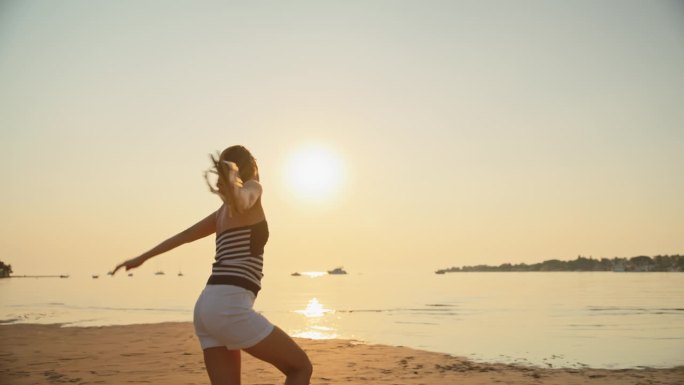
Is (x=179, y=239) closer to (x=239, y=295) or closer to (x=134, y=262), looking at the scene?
(x=134, y=262)

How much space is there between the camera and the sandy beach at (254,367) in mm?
9969

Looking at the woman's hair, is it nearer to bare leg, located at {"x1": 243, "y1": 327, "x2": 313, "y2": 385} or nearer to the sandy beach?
bare leg, located at {"x1": 243, "y1": 327, "x2": 313, "y2": 385}

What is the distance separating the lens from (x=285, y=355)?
365 cm

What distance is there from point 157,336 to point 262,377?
271 inches

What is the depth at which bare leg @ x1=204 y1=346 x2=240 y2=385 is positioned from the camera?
3.78 m

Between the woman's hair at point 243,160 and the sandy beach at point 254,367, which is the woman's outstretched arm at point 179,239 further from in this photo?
the sandy beach at point 254,367

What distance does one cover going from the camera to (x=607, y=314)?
2864 cm

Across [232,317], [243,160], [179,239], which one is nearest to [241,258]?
[232,317]

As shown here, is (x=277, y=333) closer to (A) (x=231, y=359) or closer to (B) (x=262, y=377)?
(A) (x=231, y=359)

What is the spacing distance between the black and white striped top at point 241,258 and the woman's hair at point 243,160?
0.29m

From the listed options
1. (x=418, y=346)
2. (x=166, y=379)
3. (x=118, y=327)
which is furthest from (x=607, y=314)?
(x=166, y=379)

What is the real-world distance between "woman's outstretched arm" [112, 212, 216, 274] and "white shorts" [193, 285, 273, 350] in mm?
523

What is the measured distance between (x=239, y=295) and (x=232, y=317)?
13 cm

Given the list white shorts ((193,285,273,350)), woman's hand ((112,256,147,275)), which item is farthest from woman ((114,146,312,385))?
woman's hand ((112,256,147,275))
